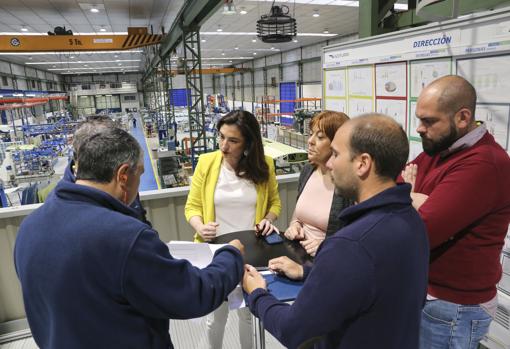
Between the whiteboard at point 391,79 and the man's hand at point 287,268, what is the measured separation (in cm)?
149

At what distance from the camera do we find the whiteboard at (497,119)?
175cm

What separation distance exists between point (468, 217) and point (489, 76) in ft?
2.90

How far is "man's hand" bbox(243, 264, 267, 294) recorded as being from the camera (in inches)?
56.3

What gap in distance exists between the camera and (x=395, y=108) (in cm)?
244

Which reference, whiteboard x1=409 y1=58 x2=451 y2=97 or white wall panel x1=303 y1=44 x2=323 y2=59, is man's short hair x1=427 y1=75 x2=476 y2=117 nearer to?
whiteboard x1=409 y1=58 x2=451 y2=97

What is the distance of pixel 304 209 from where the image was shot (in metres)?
2.18

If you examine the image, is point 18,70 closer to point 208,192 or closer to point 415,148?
point 208,192

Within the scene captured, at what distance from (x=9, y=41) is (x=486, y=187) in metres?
13.6

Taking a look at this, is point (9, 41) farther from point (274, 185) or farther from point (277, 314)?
point (277, 314)

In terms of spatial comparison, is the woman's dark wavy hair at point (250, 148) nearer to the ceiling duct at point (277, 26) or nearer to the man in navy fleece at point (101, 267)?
the man in navy fleece at point (101, 267)

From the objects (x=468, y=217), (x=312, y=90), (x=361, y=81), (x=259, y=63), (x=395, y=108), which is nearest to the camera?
(x=468, y=217)

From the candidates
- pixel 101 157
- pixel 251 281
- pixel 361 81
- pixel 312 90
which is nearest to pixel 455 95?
pixel 251 281

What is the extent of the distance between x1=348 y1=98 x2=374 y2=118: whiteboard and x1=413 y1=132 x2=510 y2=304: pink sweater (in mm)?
1194

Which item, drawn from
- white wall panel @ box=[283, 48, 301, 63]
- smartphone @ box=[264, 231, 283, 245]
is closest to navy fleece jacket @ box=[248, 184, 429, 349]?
smartphone @ box=[264, 231, 283, 245]
